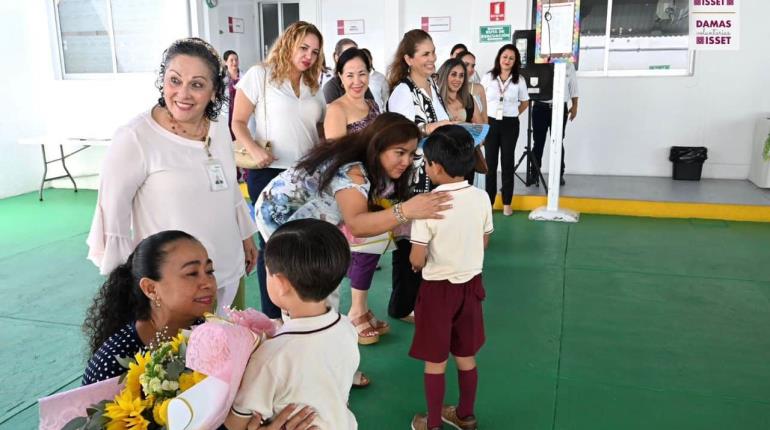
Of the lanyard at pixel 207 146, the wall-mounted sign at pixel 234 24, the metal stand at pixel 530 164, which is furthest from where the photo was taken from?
the wall-mounted sign at pixel 234 24

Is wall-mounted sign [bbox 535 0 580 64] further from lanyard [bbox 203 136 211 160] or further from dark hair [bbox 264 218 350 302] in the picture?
dark hair [bbox 264 218 350 302]

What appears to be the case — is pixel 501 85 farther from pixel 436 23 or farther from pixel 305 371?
pixel 305 371

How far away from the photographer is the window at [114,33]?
7.93 m

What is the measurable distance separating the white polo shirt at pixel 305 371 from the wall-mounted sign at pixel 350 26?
7.50 meters

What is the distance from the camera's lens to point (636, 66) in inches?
303

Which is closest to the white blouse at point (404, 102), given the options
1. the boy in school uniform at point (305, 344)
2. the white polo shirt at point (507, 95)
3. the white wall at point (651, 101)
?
the boy in school uniform at point (305, 344)

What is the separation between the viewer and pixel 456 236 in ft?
7.68

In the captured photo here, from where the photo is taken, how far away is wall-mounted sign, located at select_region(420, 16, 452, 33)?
26.2 feet

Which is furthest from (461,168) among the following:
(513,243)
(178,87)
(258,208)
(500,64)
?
(500,64)

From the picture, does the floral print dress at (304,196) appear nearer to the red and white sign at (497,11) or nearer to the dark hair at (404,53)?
the dark hair at (404,53)

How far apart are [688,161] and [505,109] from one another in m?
2.87

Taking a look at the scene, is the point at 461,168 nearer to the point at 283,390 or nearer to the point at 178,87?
the point at 178,87

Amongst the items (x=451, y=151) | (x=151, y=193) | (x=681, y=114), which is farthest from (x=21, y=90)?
(x=681, y=114)

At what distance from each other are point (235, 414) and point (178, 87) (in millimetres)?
1096
